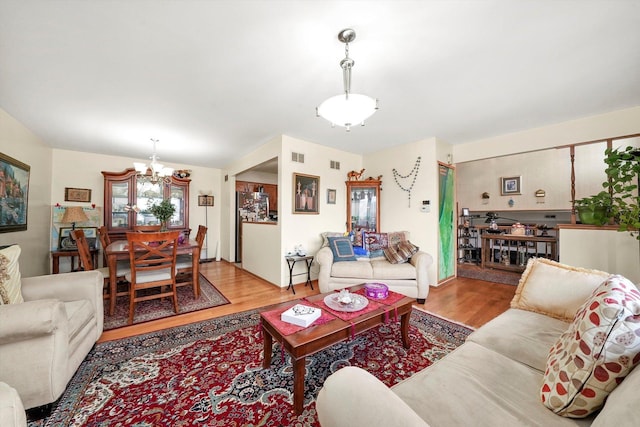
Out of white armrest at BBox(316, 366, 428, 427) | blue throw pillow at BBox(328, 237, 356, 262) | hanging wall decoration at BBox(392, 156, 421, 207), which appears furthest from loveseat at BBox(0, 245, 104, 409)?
hanging wall decoration at BBox(392, 156, 421, 207)

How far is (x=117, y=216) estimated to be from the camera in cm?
432

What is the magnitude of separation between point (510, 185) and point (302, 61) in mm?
6524

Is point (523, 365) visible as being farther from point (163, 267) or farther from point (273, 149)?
point (273, 149)

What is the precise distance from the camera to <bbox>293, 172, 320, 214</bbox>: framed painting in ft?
11.8

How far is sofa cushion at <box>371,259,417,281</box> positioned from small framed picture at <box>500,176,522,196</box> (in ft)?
16.0

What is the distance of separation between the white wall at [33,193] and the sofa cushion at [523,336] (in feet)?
15.2

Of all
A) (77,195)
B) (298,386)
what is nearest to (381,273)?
(298,386)

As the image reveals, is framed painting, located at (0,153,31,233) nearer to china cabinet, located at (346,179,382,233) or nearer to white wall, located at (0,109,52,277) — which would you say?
white wall, located at (0,109,52,277)

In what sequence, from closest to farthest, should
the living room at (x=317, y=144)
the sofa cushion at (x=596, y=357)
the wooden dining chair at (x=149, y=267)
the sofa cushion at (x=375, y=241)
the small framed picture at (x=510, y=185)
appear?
the sofa cushion at (x=596, y=357)
the living room at (x=317, y=144)
the wooden dining chair at (x=149, y=267)
the sofa cushion at (x=375, y=241)
the small framed picture at (x=510, y=185)

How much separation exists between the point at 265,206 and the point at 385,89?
4.21 m

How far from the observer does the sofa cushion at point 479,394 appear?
2.61ft

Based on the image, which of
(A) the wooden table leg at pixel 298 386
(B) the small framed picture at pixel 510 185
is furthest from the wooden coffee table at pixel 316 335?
(B) the small framed picture at pixel 510 185

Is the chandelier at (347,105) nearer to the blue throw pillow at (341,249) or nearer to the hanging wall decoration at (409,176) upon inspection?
the blue throw pillow at (341,249)

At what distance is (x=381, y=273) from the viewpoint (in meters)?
2.96
